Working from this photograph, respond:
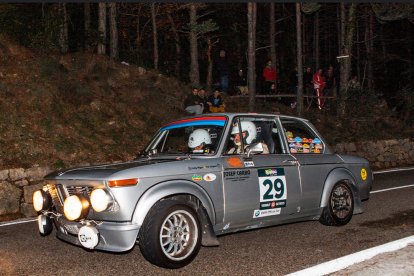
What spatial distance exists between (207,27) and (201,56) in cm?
1589

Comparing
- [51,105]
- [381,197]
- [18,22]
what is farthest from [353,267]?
[18,22]

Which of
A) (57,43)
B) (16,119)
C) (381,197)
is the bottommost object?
(381,197)

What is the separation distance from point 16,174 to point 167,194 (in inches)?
243

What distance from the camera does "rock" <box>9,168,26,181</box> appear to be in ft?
32.8

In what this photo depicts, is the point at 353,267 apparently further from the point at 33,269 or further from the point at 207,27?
the point at 207,27

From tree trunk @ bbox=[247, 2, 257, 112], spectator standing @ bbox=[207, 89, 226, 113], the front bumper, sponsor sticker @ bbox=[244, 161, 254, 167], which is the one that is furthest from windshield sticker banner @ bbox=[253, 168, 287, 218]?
tree trunk @ bbox=[247, 2, 257, 112]

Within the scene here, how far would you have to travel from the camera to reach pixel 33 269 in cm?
520

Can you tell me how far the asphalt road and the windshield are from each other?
1.27 metres

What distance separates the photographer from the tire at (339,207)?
273 inches

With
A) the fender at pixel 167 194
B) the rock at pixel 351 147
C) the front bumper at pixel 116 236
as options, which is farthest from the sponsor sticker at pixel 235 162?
the rock at pixel 351 147

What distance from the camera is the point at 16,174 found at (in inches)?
396

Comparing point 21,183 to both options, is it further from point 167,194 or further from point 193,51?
point 193,51

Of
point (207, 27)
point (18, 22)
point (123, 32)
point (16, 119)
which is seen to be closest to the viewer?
point (16, 119)

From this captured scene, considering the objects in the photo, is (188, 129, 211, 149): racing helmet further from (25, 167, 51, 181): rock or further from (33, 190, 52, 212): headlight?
(25, 167, 51, 181): rock
